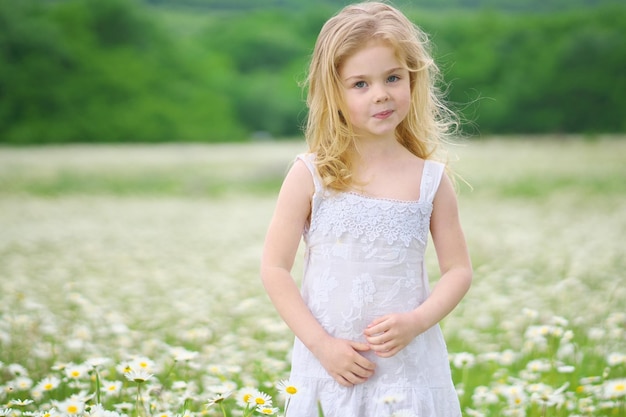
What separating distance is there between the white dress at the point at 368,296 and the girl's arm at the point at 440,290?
0.24 feet

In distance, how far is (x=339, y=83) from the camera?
2.54 m

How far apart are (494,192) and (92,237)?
8.55m

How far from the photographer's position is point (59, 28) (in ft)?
97.8

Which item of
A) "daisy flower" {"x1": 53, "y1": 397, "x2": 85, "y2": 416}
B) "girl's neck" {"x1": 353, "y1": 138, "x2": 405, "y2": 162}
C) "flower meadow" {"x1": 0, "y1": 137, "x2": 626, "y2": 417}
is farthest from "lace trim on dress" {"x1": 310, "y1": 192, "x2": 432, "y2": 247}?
"daisy flower" {"x1": 53, "y1": 397, "x2": 85, "y2": 416}

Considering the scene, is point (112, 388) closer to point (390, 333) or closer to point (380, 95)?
point (390, 333)

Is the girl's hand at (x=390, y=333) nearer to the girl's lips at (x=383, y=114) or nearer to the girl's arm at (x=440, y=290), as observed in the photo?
the girl's arm at (x=440, y=290)

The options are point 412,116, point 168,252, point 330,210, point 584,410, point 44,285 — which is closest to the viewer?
point 330,210

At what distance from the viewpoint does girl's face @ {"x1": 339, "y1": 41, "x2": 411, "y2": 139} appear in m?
2.48

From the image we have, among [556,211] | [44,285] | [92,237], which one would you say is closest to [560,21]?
[556,211]

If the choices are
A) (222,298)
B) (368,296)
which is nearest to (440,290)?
(368,296)

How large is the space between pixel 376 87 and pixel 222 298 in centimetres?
419

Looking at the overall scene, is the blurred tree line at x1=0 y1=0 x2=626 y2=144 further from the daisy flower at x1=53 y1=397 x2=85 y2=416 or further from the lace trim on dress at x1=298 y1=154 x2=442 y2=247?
the daisy flower at x1=53 y1=397 x2=85 y2=416

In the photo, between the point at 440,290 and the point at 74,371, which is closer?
the point at 440,290

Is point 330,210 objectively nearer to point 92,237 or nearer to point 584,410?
point 584,410
